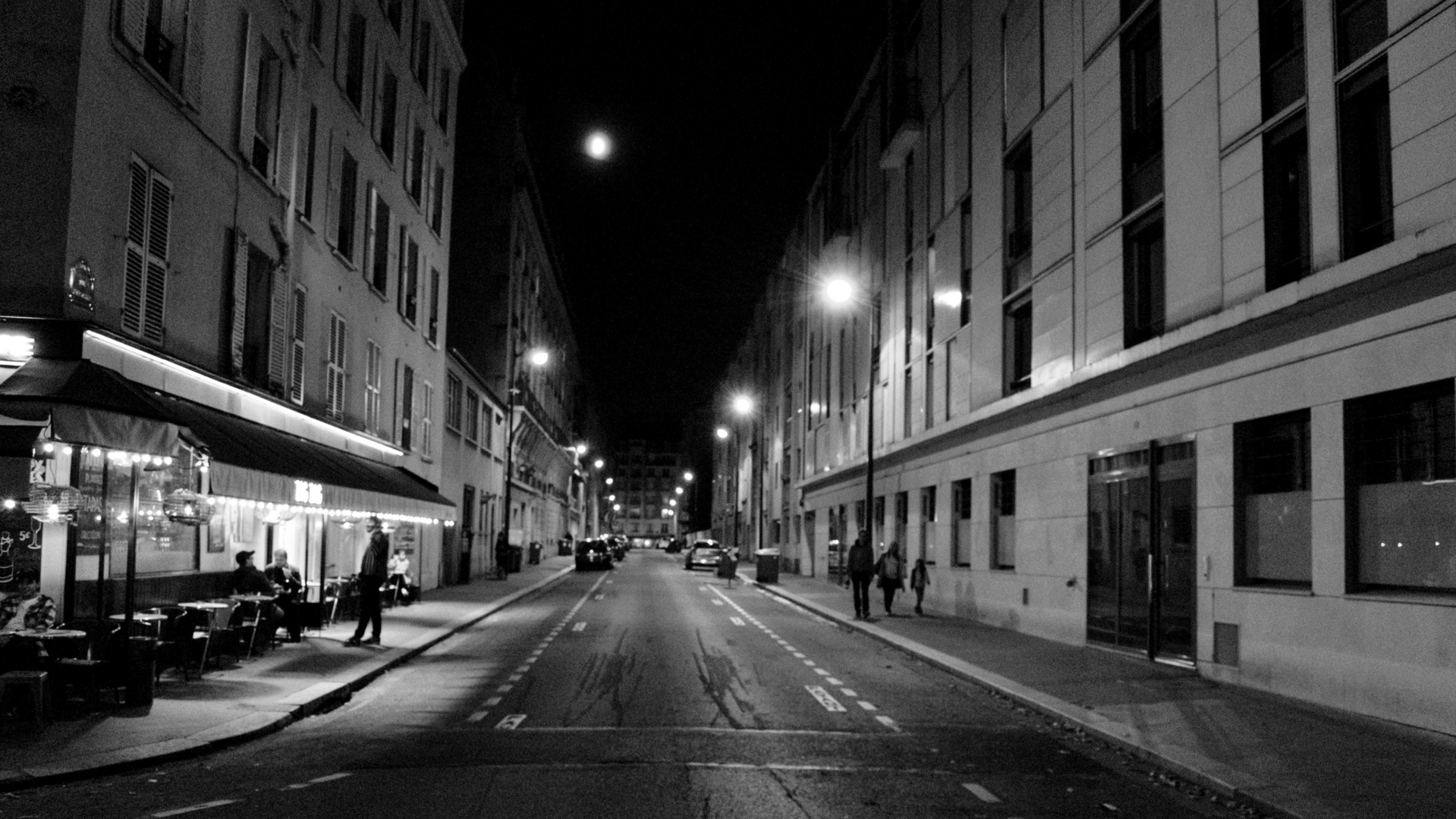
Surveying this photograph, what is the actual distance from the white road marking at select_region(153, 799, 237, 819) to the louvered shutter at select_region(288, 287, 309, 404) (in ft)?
44.2

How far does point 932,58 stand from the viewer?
107ft

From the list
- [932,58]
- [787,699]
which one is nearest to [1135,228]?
[787,699]

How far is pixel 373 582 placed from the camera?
19.0 m

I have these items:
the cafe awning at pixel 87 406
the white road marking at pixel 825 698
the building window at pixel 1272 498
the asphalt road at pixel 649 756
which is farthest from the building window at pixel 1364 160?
the cafe awning at pixel 87 406

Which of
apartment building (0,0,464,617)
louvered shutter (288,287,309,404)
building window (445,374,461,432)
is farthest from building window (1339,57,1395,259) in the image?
building window (445,374,461,432)

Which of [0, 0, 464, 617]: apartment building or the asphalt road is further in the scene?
[0, 0, 464, 617]: apartment building

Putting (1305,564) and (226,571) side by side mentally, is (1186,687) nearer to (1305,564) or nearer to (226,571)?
(1305,564)

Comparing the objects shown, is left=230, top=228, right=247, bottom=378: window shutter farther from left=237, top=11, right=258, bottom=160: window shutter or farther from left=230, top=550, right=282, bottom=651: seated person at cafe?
left=230, top=550, right=282, bottom=651: seated person at cafe

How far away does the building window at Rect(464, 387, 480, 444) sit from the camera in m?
43.9

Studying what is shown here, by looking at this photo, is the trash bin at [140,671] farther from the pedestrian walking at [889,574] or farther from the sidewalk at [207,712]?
the pedestrian walking at [889,574]

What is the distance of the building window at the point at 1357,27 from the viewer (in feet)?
42.5

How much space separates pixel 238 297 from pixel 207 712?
26.6 ft

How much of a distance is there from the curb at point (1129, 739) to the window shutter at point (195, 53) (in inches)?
524

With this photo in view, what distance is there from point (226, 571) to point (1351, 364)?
16789 millimetres
